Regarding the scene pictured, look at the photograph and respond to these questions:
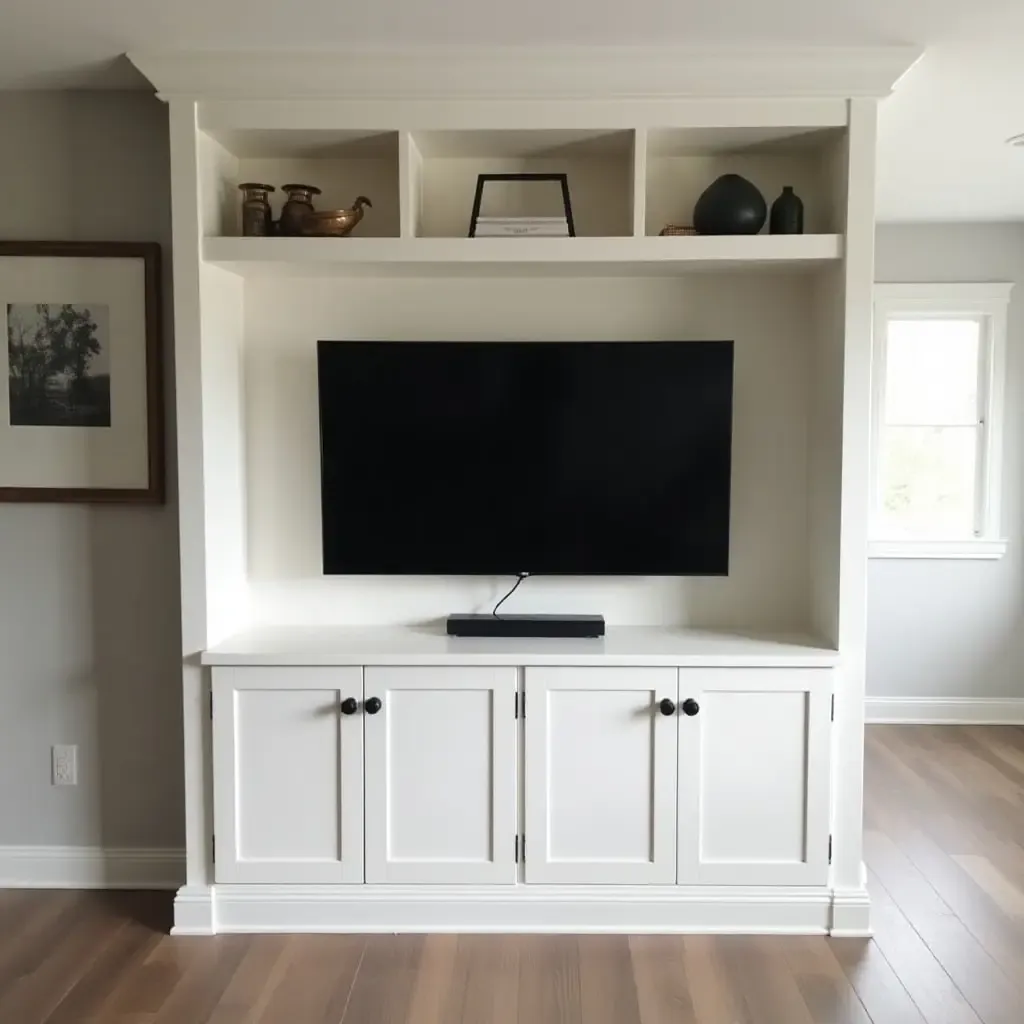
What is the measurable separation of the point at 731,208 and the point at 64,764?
2578 millimetres

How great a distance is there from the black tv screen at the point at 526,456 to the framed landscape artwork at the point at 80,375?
54 centimetres

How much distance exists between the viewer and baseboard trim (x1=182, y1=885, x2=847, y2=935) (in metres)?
2.77

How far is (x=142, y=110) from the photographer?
2904mm

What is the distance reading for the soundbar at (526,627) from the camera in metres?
2.91

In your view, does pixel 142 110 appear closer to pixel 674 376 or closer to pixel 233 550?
pixel 233 550

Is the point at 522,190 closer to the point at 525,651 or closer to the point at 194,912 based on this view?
the point at 525,651

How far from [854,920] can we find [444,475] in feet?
5.62

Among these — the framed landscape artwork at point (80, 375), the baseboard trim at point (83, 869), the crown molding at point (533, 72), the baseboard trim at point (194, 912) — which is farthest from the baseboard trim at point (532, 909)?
the crown molding at point (533, 72)

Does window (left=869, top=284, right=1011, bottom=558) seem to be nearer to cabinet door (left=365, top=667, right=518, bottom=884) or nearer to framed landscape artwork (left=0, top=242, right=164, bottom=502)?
cabinet door (left=365, top=667, right=518, bottom=884)

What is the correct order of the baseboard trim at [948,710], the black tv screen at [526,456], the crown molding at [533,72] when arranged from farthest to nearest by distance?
the baseboard trim at [948,710] → the black tv screen at [526,456] → the crown molding at [533,72]

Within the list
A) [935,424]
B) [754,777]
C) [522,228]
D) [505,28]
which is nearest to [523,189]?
[522,228]

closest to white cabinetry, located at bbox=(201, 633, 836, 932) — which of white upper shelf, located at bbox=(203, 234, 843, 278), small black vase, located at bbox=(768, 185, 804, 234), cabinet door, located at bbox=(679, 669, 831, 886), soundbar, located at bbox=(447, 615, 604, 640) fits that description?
cabinet door, located at bbox=(679, 669, 831, 886)

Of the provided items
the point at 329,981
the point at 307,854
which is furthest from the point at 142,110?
the point at 329,981

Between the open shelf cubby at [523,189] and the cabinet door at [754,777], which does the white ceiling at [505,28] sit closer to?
the open shelf cubby at [523,189]
